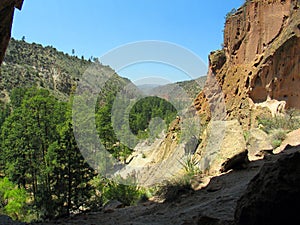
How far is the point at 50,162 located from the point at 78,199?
508 centimetres

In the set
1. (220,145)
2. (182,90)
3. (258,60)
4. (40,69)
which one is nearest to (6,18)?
(220,145)

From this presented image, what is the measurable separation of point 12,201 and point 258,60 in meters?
17.7

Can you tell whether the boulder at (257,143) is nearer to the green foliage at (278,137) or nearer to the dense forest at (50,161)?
the green foliage at (278,137)

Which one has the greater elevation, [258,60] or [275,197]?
[258,60]

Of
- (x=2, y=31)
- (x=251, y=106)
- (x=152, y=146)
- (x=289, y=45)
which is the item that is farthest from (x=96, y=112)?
(x=2, y=31)

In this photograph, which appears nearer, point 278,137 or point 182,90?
point 278,137

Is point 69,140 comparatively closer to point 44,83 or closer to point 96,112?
point 96,112

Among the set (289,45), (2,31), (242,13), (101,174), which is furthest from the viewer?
(101,174)

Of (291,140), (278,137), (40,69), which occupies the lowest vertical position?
(291,140)

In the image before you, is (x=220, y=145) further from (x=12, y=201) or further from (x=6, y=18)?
(x=12, y=201)

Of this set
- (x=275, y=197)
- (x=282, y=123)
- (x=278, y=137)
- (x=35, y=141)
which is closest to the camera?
(x=275, y=197)

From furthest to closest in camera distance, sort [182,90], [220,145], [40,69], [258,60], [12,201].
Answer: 1. [40,69]
2. [182,90]
3. [12,201]
4. [258,60]
5. [220,145]

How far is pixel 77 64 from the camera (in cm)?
9081

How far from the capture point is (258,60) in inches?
734
